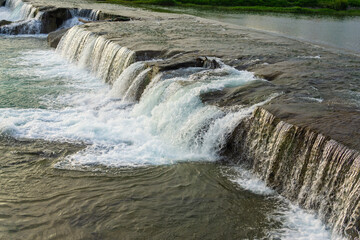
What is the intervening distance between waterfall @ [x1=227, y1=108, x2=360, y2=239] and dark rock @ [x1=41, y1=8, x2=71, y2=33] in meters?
19.1

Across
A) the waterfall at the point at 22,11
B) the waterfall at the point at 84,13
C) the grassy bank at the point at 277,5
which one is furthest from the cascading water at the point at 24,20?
the grassy bank at the point at 277,5

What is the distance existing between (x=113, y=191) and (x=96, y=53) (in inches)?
368

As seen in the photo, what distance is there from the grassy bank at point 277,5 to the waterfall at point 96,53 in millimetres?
19853

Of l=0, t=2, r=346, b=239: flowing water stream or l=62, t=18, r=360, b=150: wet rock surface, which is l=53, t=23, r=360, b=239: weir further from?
l=62, t=18, r=360, b=150: wet rock surface

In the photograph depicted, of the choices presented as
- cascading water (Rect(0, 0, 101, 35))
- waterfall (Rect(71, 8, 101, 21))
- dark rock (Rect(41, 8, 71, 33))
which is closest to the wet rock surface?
waterfall (Rect(71, 8, 101, 21))

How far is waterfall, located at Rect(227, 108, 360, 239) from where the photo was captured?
602cm

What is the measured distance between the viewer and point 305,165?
6883 mm

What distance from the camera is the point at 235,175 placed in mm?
7734

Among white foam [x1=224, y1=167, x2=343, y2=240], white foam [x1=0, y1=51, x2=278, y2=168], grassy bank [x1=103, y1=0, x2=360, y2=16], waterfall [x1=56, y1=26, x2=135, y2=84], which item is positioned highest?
grassy bank [x1=103, y1=0, x2=360, y2=16]

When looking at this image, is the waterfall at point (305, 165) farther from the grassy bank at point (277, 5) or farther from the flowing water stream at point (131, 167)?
the grassy bank at point (277, 5)

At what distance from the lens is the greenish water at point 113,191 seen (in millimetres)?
6180

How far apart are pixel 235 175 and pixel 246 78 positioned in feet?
11.6

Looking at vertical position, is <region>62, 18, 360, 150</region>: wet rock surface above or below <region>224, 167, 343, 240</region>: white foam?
above

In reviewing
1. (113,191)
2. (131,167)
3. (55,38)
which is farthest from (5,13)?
(113,191)
